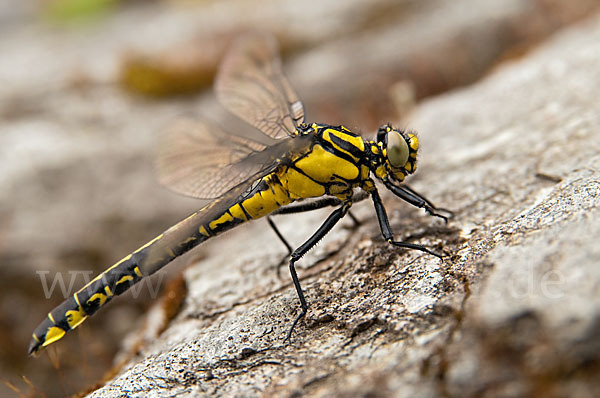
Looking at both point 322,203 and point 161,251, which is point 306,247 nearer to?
point 322,203

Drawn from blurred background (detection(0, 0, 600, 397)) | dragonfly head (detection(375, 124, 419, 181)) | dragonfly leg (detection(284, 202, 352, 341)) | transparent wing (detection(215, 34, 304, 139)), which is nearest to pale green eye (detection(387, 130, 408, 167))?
dragonfly head (detection(375, 124, 419, 181))

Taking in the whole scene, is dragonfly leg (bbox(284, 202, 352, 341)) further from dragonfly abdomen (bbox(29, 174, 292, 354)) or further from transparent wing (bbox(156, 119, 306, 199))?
transparent wing (bbox(156, 119, 306, 199))

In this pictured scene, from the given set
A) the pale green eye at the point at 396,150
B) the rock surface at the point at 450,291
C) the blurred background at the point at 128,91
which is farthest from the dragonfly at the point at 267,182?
the blurred background at the point at 128,91

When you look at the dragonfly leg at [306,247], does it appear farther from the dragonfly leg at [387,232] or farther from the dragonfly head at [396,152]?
the dragonfly head at [396,152]

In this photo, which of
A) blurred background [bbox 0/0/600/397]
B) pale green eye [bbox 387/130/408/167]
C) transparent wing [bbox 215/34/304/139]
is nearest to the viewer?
pale green eye [bbox 387/130/408/167]

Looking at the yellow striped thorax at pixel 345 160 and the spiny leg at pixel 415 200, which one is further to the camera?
the yellow striped thorax at pixel 345 160

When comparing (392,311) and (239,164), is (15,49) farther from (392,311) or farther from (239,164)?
(392,311)

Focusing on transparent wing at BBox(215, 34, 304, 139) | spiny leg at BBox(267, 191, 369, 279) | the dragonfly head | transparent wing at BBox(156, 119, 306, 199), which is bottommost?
spiny leg at BBox(267, 191, 369, 279)
